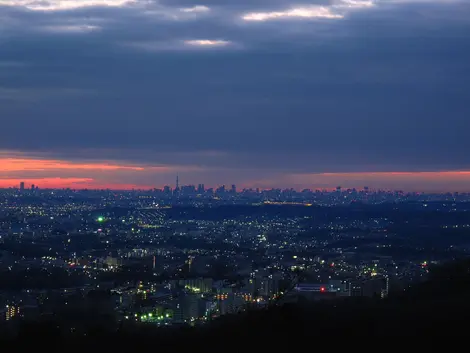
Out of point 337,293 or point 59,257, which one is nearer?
point 337,293

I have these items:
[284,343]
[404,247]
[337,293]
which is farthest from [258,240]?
[284,343]

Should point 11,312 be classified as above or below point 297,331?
below

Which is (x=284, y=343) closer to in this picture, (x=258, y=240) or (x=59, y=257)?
(x=59, y=257)

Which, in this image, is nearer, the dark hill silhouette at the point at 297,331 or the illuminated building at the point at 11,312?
the dark hill silhouette at the point at 297,331

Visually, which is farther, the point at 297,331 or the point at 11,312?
the point at 11,312

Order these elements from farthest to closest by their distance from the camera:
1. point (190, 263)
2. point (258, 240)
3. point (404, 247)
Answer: point (258, 240)
point (404, 247)
point (190, 263)

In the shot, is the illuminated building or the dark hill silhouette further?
the illuminated building

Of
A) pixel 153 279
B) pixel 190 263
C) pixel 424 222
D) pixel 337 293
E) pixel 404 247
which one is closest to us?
pixel 337 293

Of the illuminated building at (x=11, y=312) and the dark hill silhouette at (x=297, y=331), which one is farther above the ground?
the dark hill silhouette at (x=297, y=331)

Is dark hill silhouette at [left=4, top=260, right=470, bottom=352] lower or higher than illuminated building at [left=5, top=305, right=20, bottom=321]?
higher
